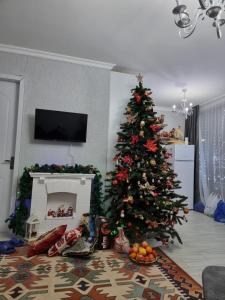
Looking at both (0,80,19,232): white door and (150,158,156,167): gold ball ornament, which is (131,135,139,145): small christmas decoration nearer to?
(150,158,156,167): gold ball ornament

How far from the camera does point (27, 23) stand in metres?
2.70

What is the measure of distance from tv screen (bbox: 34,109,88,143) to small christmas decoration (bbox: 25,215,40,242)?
1.14m

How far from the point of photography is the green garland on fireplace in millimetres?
3088

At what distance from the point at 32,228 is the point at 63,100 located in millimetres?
1945

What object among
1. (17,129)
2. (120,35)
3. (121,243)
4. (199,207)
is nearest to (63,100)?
(17,129)

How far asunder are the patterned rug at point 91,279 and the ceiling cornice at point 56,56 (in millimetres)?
2812

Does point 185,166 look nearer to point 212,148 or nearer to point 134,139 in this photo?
point 212,148

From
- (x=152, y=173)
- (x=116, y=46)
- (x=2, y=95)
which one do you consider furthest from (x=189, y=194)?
(x=2, y=95)

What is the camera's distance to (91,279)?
2.15 meters

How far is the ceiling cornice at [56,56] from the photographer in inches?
130

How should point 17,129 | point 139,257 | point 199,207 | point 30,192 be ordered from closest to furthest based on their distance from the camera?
point 139,257 → point 30,192 → point 17,129 → point 199,207

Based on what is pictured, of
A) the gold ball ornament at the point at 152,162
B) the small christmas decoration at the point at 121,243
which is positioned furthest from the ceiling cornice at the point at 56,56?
the small christmas decoration at the point at 121,243

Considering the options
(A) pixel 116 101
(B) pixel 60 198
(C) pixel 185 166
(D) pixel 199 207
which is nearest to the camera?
(B) pixel 60 198

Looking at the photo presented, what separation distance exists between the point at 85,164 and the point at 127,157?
86cm
